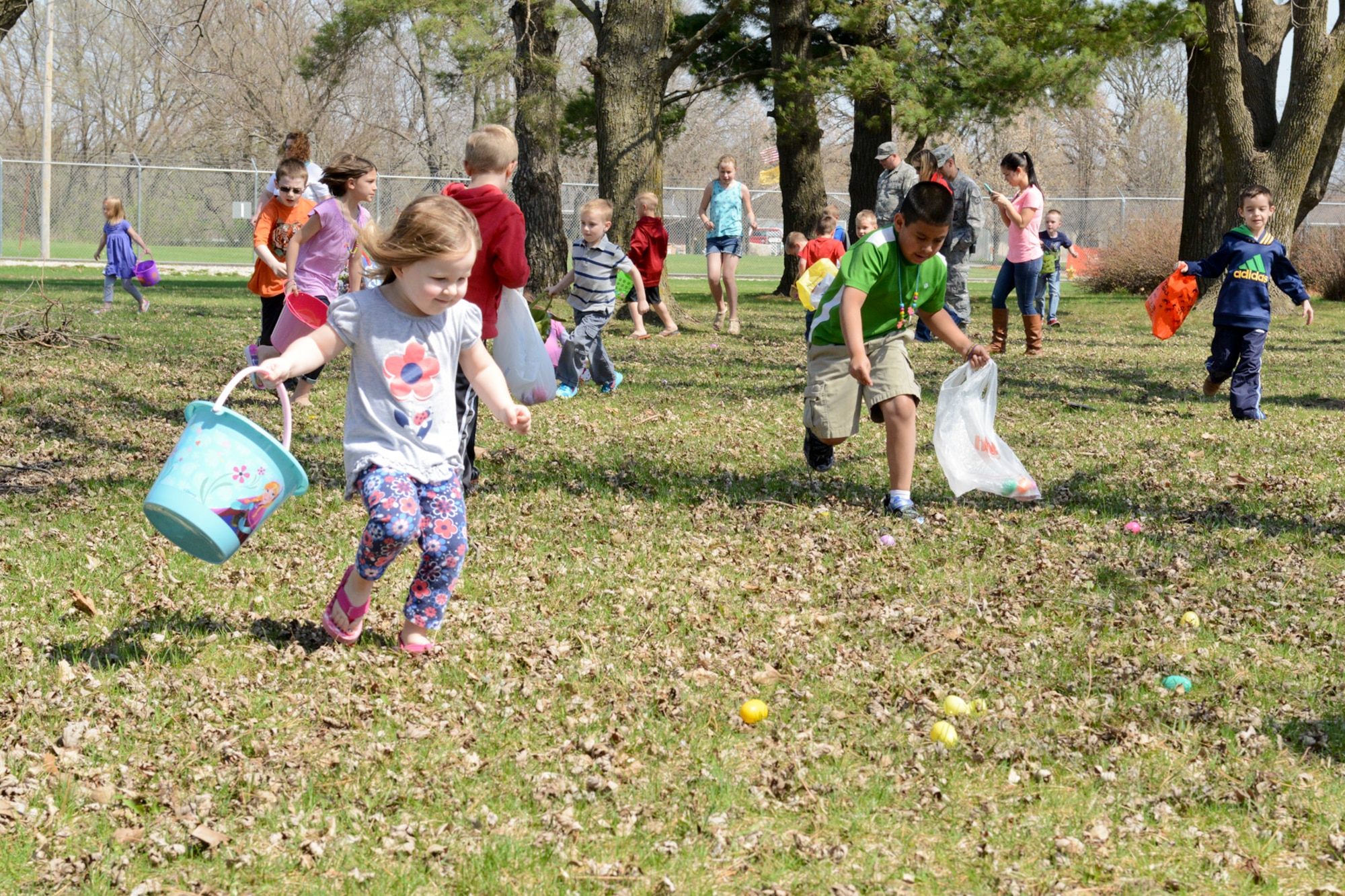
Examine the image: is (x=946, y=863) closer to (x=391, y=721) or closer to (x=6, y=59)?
(x=391, y=721)

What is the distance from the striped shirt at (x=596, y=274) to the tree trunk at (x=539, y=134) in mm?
7351

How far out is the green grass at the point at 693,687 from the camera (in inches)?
120

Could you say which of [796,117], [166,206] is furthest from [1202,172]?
[166,206]

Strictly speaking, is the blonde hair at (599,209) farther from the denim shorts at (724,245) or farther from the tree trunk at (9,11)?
the denim shorts at (724,245)

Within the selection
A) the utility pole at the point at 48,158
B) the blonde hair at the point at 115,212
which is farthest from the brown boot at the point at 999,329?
the utility pole at the point at 48,158

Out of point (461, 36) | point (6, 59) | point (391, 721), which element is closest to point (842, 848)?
point (391, 721)

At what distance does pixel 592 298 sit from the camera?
10.1 metres

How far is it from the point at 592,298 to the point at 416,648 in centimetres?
614

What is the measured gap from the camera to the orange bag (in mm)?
9312

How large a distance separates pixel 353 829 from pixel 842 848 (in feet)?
3.94

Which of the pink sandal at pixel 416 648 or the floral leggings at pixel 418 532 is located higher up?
the floral leggings at pixel 418 532

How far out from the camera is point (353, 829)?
10.2ft

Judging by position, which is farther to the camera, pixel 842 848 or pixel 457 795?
pixel 457 795

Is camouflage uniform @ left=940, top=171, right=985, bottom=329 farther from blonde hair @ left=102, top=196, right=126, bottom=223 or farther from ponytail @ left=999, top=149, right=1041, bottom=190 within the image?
blonde hair @ left=102, top=196, right=126, bottom=223
